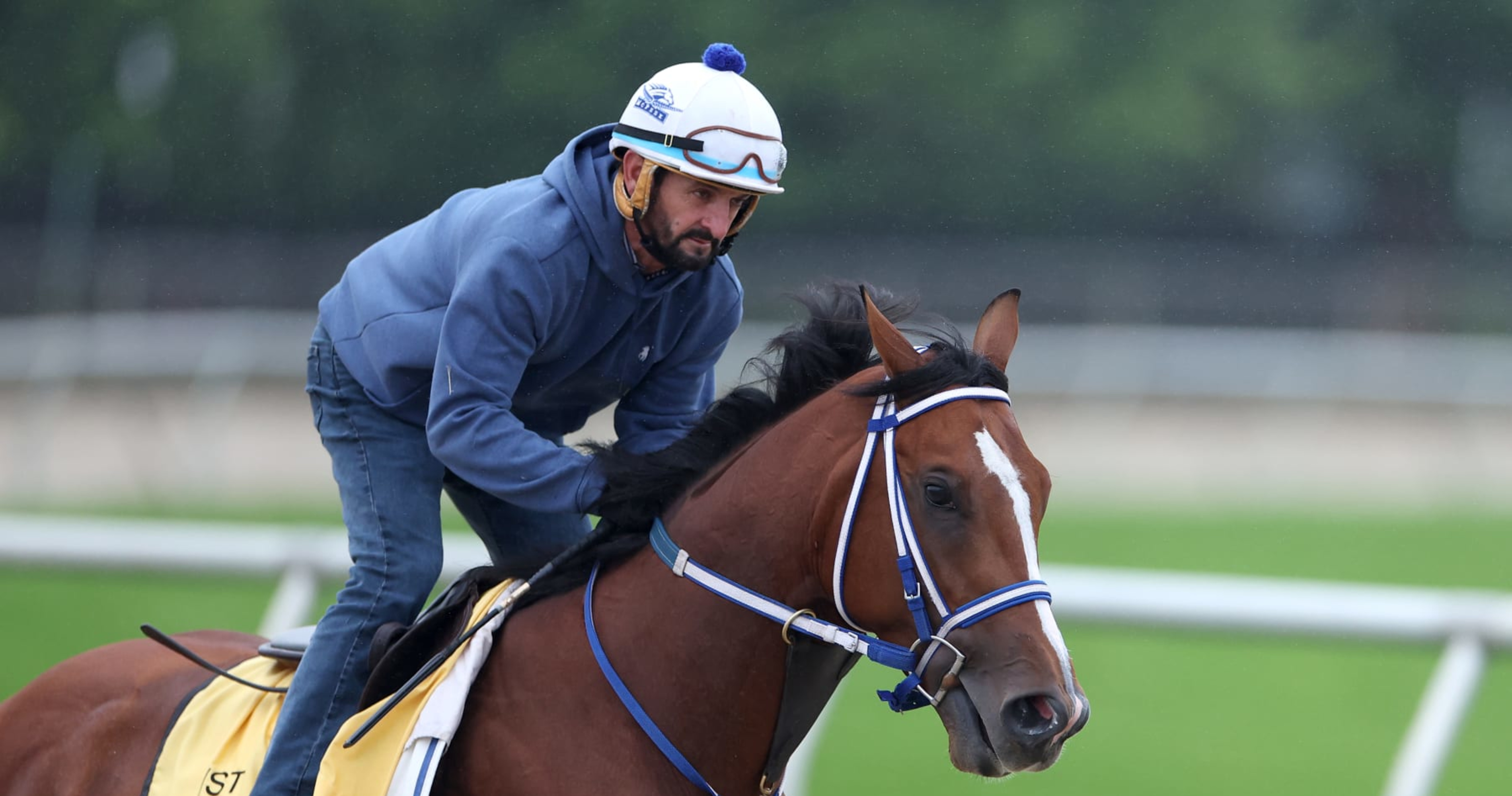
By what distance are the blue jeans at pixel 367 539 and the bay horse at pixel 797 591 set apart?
28 cm

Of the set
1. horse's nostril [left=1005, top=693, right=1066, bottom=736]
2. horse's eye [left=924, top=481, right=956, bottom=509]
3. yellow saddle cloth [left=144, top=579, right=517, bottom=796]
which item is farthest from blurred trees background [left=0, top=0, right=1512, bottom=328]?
horse's nostril [left=1005, top=693, right=1066, bottom=736]

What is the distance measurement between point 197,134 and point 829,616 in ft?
63.1

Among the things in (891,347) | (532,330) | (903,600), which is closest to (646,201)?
(532,330)

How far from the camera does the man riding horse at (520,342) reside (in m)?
2.96

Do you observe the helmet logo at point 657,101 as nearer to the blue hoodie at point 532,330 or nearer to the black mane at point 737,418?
the blue hoodie at point 532,330

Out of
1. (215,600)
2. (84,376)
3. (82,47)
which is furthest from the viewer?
(82,47)

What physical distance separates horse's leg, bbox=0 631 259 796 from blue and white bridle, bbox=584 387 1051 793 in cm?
112

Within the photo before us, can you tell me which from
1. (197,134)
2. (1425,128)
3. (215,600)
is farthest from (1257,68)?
(215,600)

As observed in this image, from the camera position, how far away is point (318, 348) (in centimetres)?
344

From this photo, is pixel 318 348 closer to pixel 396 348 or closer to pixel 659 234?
pixel 396 348

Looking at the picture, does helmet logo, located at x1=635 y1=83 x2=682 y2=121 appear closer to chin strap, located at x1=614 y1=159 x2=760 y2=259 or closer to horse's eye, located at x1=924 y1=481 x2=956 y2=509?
chin strap, located at x1=614 y1=159 x2=760 y2=259

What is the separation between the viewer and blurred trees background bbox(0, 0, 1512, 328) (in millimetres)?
19875

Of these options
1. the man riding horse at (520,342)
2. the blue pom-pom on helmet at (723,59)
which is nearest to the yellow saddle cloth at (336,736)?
the man riding horse at (520,342)

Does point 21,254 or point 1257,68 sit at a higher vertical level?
point 1257,68
